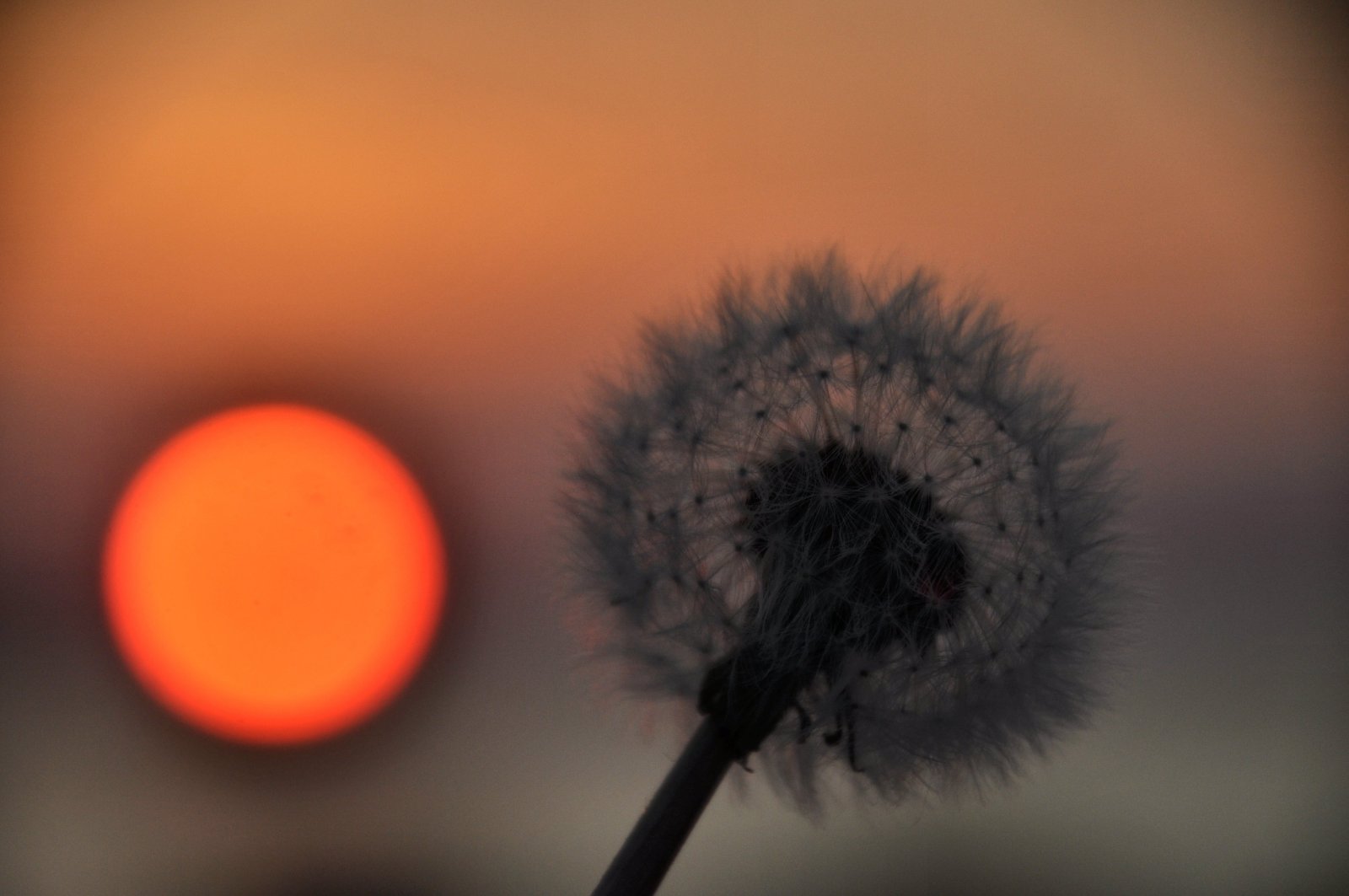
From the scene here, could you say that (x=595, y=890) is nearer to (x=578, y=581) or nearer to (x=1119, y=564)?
(x=578, y=581)

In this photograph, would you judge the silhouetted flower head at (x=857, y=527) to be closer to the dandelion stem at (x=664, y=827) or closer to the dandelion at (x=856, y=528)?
the dandelion at (x=856, y=528)

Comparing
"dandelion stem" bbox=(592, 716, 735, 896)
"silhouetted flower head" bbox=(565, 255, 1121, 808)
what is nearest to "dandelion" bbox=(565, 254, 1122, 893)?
"silhouetted flower head" bbox=(565, 255, 1121, 808)

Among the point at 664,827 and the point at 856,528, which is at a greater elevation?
the point at 856,528

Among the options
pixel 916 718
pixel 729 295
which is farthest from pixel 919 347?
pixel 916 718

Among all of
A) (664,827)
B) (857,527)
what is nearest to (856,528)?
(857,527)

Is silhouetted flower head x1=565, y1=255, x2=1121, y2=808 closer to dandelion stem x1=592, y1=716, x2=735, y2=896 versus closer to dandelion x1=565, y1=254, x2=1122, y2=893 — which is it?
dandelion x1=565, y1=254, x2=1122, y2=893

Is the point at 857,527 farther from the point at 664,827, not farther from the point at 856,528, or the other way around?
the point at 664,827
